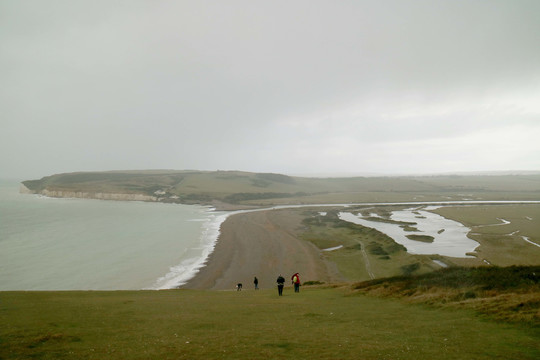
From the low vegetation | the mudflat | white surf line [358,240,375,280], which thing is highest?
the low vegetation

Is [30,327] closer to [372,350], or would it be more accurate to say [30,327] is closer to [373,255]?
[372,350]

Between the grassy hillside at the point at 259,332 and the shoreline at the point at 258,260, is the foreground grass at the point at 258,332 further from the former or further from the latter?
the shoreline at the point at 258,260

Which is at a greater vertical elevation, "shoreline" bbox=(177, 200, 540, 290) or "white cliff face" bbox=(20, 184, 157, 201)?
"white cliff face" bbox=(20, 184, 157, 201)

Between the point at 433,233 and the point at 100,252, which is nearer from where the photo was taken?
the point at 100,252

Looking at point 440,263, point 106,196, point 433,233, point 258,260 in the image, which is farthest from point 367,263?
point 106,196

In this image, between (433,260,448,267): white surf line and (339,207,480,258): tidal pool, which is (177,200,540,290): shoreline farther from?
(339,207,480,258): tidal pool

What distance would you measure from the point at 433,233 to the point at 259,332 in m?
64.5

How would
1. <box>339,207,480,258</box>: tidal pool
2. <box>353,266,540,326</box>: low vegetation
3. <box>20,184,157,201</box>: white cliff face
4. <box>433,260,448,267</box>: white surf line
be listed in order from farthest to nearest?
<box>20,184,157,201</box>: white cliff face
<box>339,207,480,258</box>: tidal pool
<box>433,260,448,267</box>: white surf line
<box>353,266,540,326</box>: low vegetation

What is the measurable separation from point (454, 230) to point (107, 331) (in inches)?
2865

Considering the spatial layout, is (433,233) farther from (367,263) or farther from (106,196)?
(106,196)

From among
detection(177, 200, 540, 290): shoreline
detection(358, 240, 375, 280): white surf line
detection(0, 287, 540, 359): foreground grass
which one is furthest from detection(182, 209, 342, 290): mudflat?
detection(0, 287, 540, 359): foreground grass

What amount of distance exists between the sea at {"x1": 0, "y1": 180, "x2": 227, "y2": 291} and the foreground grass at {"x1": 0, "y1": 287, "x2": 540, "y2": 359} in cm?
2154

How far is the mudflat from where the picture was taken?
4062cm

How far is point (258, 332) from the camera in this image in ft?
40.3
